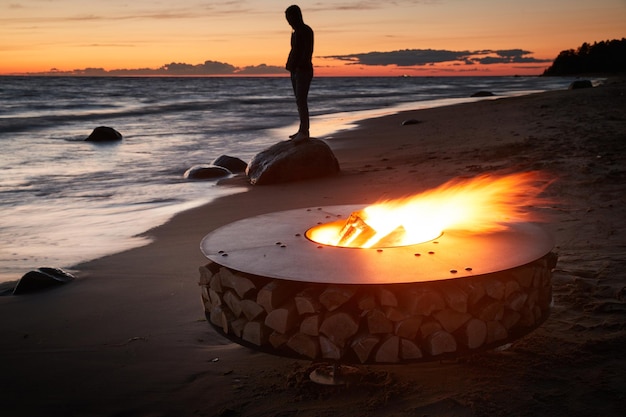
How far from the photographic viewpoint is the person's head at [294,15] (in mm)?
9398

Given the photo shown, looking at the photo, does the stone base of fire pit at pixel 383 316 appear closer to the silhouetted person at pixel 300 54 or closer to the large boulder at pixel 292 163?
the silhouetted person at pixel 300 54

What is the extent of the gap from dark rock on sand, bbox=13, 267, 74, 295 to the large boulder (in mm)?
5699

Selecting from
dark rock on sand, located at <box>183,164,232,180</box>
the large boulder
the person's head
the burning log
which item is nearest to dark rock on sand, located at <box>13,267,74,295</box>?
the burning log

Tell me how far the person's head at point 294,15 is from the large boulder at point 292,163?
2582mm

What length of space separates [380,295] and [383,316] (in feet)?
0.39

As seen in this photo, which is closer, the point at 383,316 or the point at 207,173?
the point at 383,316

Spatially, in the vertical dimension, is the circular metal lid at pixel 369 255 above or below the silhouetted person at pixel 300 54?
below

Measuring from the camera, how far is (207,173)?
12.6 metres

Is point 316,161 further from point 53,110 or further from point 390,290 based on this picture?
point 53,110

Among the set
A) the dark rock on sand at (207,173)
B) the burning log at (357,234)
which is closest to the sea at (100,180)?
the dark rock on sand at (207,173)

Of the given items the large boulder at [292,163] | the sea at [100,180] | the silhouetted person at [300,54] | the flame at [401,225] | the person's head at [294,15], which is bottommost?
the sea at [100,180]

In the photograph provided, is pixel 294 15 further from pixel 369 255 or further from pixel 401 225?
pixel 369 255

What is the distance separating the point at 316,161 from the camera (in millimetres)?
11406

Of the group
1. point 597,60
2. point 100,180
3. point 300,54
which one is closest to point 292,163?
point 300,54
